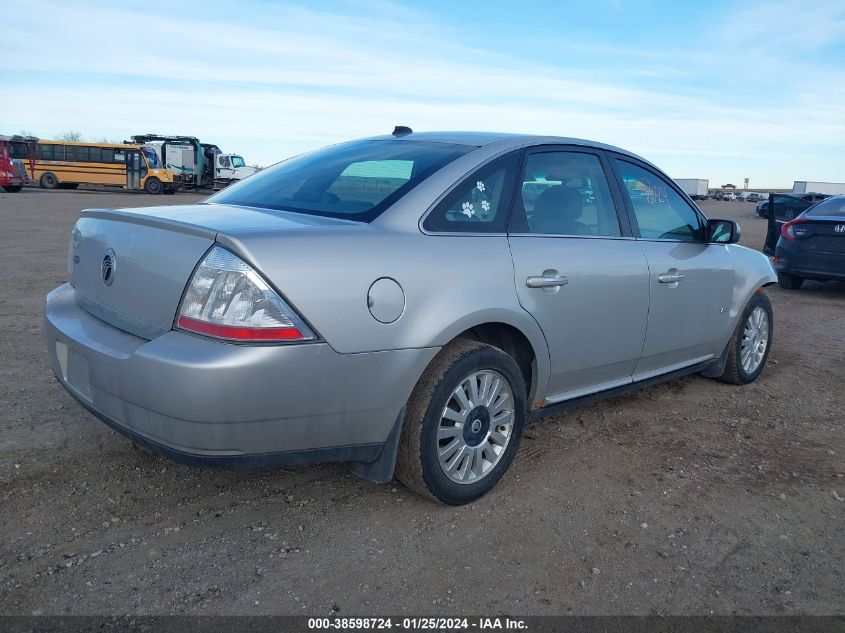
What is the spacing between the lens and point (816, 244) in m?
9.60

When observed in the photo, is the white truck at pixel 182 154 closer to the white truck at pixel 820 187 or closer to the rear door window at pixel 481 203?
the rear door window at pixel 481 203

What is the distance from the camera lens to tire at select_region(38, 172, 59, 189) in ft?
118

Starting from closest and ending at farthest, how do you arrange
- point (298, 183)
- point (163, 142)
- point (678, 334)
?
1. point (298, 183)
2. point (678, 334)
3. point (163, 142)

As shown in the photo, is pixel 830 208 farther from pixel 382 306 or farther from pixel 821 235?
pixel 382 306

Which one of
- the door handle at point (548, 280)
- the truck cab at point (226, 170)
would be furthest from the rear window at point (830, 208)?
the truck cab at point (226, 170)

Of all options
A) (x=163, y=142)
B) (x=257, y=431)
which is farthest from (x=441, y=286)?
(x=163, y=142)

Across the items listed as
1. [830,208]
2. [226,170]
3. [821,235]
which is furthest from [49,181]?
[821,235]

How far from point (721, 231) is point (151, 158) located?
3618 cm

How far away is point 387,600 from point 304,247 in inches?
48.7

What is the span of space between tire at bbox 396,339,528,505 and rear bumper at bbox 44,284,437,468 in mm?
118

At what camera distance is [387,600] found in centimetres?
251

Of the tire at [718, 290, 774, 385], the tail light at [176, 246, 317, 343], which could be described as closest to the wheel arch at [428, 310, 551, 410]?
the tail light at [176, 246, 317, 343]

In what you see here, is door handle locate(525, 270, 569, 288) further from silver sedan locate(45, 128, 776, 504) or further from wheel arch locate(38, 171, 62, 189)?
wheel arch locate(38, 171, 62, 189)

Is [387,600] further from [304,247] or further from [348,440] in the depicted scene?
[304,247]
